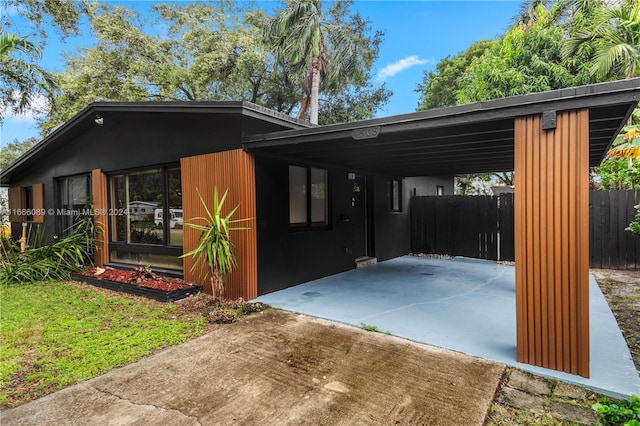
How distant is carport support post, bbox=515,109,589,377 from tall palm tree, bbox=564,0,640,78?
24.7 feet

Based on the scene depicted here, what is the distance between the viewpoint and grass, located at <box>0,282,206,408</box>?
273 centimetres

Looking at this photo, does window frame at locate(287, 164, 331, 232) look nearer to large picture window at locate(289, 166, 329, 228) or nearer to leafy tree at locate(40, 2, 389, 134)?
large picture window at locate(289, 166, 329, 228)

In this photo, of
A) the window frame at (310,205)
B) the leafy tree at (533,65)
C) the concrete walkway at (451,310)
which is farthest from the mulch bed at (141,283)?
the leafy tree at (533,65)

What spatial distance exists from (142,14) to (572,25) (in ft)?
53.6

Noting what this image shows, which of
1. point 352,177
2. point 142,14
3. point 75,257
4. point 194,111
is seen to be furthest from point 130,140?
point 142,14

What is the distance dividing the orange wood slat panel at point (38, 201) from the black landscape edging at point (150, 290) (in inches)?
158

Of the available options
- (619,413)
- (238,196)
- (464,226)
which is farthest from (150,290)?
(464,226)

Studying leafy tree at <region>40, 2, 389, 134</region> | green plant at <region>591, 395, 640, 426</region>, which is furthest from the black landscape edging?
leafy tree at <region>40, 2, 389, 134</region>

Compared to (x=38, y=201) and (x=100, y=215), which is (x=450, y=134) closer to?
(x=100, y=215)

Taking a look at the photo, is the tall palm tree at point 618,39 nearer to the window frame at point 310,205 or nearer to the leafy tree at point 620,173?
the leafy tree at point 620,173

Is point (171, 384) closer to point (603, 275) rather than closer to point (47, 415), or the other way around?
point (47, 415)

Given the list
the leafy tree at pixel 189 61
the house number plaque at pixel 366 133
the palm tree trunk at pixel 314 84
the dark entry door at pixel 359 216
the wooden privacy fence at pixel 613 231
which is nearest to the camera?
the house number plaque at pixel 366 133

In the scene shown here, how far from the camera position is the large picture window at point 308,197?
18.9 feet

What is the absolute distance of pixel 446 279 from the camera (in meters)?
6.23
